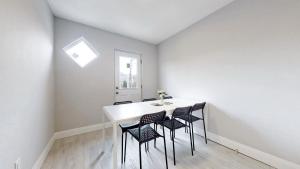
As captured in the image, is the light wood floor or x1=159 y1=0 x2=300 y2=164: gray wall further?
the light wood floor

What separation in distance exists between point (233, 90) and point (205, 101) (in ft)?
2.03

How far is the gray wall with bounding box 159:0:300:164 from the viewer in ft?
5.83

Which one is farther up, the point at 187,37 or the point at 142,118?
the point at 187,37

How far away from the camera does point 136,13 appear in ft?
8.48

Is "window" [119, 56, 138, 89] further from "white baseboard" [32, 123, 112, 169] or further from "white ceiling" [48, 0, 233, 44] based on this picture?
"white baseboard" [32, 123, 112, 169]

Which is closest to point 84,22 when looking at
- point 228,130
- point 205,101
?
point 205,101

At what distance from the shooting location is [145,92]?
4.12m

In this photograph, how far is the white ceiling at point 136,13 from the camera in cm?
231

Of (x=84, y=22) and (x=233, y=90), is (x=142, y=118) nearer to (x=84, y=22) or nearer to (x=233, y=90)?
(x=233, y=90)

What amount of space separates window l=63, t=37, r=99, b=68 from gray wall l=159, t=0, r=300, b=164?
249 cm

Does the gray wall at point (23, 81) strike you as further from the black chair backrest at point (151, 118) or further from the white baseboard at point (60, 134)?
the black chair backrest at point (151, 118)

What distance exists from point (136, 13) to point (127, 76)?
172cm

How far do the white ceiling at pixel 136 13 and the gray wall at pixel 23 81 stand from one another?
1.75 feet

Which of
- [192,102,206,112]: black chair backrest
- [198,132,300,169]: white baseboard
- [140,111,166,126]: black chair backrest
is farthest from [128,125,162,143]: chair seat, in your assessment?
[198,132,300,169]: white baseboard
